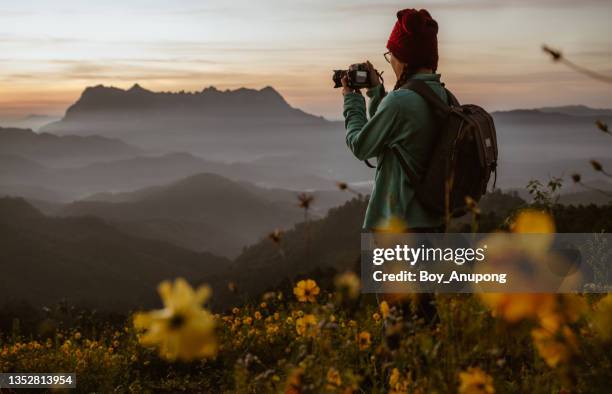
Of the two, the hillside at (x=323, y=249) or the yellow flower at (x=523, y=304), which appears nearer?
the yellow flower at (x=523, y=304)

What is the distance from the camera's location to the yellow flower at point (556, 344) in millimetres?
1496

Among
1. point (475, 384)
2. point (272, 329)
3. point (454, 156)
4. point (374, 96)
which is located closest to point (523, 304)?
point (475, 384)

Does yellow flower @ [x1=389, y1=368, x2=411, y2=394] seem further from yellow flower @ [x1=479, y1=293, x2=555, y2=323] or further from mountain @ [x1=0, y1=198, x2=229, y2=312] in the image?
mountain @ [x1=0, y1=198, x2=229, y2=312]

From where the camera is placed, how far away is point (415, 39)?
330 cm

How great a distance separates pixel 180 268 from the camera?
191 metres

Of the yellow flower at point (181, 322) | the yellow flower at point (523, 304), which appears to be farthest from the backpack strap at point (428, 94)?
the yellow flower at point (181, 322)

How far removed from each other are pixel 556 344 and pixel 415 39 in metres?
2.14

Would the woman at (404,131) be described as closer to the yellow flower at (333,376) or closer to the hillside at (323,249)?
the yellow flower at (333,376)

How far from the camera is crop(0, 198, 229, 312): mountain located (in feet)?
473

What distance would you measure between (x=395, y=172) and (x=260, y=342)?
3122 millimetres

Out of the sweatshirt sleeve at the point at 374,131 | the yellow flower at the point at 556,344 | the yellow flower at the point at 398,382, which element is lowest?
the yellow flower at the point at 398,382

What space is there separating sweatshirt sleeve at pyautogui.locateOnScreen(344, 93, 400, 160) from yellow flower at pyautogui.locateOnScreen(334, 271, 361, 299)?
135 cm

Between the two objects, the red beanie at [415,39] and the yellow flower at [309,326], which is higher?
the red beanie at [415,39]

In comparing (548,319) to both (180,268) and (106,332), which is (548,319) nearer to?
(106,332)
